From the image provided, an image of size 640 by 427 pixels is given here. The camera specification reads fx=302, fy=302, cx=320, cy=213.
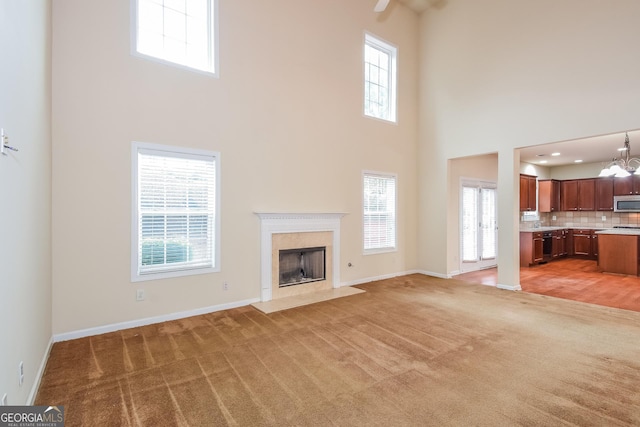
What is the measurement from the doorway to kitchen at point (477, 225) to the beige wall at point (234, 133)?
1.19 m

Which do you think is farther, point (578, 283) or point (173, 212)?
point (578, 283)

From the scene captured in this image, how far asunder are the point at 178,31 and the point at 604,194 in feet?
37.6

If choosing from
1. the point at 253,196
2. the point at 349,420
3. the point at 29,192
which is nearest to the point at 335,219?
the point at 253,196

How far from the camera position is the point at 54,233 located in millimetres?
3326

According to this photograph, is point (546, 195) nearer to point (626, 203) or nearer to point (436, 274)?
point (626, 203)

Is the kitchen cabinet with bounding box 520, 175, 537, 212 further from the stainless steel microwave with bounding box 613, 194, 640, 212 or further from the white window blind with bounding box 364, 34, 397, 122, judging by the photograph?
the white window blind with bounding box 364, 34, 397, 122

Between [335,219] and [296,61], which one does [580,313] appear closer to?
[335,219]

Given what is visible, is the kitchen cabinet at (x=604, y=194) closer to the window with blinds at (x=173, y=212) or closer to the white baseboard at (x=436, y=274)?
the white baseboard at (x=436, y=274)

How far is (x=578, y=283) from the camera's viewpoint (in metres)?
6.01

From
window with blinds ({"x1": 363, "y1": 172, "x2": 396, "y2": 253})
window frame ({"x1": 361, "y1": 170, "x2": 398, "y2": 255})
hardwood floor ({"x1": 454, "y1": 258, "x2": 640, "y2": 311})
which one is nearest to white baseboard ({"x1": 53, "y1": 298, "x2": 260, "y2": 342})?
window frame ({"x1": 361, "y1": 170, "x2": 398, "y2": 255})

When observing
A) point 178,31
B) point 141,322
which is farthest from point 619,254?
point 178,31

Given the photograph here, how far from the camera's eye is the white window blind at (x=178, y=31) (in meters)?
3.93

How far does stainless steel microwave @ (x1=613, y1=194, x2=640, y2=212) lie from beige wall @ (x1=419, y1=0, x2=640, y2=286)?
5684 millimetres

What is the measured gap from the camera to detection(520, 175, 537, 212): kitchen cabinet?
28.0 feet
